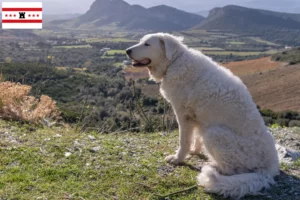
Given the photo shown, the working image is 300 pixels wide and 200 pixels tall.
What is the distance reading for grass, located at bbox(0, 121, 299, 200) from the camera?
4.24 m

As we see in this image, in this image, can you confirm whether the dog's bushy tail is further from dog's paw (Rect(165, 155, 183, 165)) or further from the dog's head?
the dog's head

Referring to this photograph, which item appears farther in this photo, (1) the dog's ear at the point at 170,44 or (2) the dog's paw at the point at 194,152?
(2) the dog's paw at the point at 194,152

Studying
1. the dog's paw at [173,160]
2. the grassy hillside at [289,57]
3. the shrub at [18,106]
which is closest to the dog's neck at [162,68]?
the dog's paw at [173,160]

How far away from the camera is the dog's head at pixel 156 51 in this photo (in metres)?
5.20

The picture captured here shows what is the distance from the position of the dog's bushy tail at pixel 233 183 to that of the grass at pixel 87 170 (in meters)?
0.11

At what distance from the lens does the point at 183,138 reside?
16.7ft

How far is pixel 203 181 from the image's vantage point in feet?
14.6

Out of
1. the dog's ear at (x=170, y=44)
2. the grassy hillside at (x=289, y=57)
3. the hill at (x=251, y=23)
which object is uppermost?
the hill at (x=251, y=23)

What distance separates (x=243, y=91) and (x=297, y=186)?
1535mm

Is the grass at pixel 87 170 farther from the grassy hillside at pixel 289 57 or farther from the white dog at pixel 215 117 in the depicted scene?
the grassy hillside at pixel 289 57

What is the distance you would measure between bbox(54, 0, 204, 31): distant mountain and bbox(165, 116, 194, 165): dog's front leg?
447 ft

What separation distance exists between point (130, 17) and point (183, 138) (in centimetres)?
15190

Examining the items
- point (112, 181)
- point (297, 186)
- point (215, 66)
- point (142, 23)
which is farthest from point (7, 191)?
point (142, 23)

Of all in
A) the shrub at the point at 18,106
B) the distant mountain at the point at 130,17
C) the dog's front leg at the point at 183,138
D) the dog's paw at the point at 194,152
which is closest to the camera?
the dog's front leg at the point at 183,138
